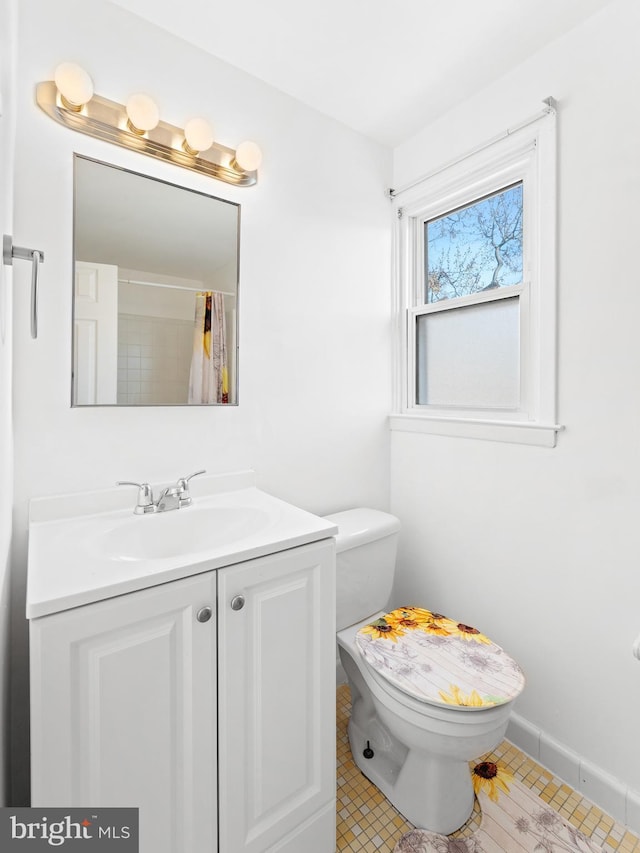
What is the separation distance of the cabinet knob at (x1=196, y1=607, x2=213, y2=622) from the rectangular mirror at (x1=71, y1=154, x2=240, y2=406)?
0.70 metres

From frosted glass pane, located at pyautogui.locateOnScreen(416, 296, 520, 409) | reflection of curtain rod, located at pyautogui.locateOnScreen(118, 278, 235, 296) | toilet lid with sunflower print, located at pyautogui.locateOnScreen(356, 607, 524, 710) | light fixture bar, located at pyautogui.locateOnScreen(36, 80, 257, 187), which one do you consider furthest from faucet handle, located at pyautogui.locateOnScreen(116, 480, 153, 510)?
frosted glass pane, located at pyautogui.locateOnScreen(416, 296, 520, 409)

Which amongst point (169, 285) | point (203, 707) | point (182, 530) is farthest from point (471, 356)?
point (203, 707)

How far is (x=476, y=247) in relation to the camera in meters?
1.76

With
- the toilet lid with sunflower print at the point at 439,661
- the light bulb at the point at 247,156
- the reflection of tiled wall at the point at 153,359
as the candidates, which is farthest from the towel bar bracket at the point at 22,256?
the toilet lid with sunflower print at the point at 439,661

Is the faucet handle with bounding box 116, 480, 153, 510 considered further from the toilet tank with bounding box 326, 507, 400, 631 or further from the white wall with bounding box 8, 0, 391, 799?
the toilet tank with bounding box 326, 507, 400, 631

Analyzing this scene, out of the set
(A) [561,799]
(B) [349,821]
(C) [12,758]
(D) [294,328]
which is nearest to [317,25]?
(D) [294,328]

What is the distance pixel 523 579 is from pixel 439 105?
1.85 metres

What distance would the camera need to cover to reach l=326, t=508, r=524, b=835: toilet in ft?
3.63

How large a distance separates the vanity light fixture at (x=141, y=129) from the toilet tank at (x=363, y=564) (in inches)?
51.7

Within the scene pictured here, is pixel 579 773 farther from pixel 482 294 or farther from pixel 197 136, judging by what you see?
pixel 197 136

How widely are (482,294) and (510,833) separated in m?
1.75

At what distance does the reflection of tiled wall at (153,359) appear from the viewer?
132 centimetres

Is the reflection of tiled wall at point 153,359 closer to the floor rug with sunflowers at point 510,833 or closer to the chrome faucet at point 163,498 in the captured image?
the chrome faucet at point 163,498

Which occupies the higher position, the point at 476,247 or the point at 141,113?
the point at 141,113
